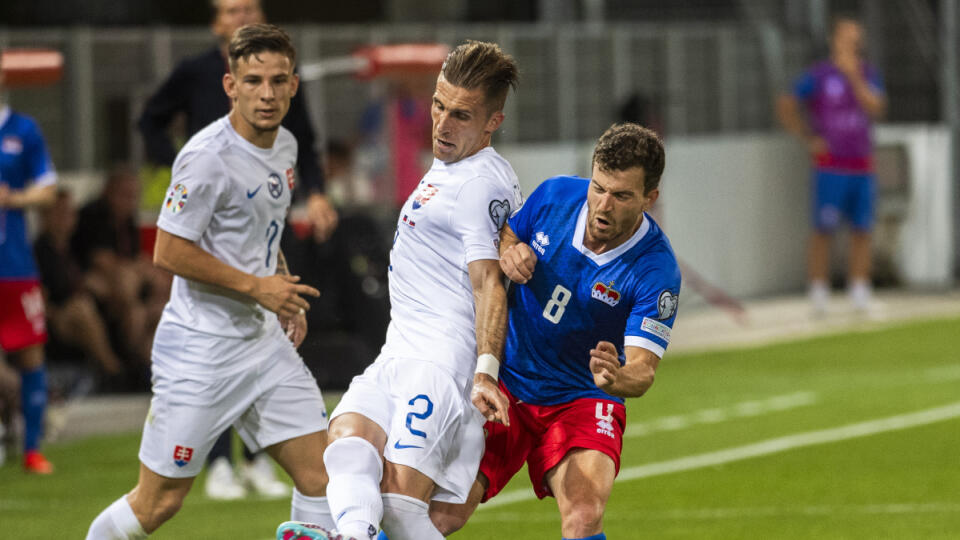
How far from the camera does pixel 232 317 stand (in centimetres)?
635

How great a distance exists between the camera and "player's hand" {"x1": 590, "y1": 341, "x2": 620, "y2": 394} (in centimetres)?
509

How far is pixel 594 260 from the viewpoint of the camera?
5582 millimetres

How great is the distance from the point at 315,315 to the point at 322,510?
20.0 feet

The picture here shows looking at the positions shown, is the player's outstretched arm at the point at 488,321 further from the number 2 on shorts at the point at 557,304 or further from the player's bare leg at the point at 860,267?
the player's bare leg at the point at 860,267

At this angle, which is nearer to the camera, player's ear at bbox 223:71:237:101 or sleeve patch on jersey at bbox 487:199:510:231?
sleeve patch on jersey at bbox 487:199:510:231

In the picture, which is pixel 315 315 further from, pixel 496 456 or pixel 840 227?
pixel 840 227

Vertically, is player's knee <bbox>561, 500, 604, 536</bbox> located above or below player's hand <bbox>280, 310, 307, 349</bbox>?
below

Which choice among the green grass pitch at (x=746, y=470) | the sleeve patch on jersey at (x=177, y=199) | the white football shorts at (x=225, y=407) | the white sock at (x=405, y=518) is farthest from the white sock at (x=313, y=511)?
the green grass pitch at (x=746, y=470)

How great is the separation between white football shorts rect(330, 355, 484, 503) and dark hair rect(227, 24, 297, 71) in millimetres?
1359

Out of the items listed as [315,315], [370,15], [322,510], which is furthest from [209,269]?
[370,15]

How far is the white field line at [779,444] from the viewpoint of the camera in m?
9.29

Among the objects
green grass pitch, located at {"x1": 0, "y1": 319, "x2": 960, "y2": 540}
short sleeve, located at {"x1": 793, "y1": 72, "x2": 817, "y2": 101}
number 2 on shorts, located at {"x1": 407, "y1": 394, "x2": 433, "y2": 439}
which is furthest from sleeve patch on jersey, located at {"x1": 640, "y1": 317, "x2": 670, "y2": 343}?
short sleeve, located at {"x1": 793, "y1": 72, "x2": 817, "y2": 101}

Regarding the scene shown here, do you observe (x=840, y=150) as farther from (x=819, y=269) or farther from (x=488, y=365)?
(x=488, y=365)

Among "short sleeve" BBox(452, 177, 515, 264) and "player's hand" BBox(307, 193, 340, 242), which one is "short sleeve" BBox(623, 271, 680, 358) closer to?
"short sleeve" BBox(452, 177, 515, 264)
